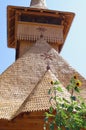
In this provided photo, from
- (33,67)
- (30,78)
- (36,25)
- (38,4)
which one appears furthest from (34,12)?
(30,78)

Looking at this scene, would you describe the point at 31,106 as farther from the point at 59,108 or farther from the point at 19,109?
the point at 59,108

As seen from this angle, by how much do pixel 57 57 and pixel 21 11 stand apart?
11.7 ft

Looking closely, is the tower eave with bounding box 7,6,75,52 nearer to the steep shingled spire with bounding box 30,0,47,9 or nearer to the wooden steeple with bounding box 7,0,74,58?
the wooden steeple with bounding box 7,0,74,58

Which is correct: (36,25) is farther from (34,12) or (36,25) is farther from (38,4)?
(38,4)

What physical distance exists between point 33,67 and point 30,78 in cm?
91

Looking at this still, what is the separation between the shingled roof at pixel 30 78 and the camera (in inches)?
473

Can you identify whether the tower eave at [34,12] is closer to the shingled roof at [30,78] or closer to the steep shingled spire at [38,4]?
the steep shingled spire at [38,4]

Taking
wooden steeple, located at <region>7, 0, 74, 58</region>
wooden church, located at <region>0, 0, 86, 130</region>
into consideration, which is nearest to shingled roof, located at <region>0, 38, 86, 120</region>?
wooden church, located at <region>0, 0, 86, 130</region>

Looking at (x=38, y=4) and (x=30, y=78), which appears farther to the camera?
Result: (x=38, y=4)

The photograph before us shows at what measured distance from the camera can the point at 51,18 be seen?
19109mm

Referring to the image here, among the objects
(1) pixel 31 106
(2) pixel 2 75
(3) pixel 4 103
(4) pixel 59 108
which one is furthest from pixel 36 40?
(4) pixel 59 108

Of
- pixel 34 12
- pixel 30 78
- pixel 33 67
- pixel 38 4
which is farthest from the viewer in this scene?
pixel 38 4

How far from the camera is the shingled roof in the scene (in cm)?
1202

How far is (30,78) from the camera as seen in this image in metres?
14.7
